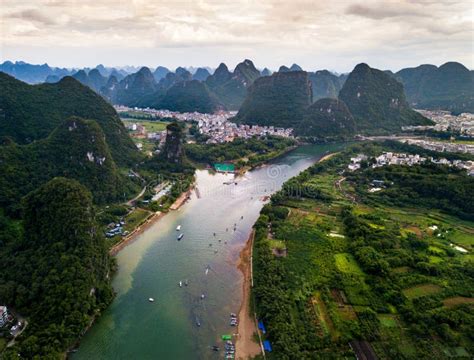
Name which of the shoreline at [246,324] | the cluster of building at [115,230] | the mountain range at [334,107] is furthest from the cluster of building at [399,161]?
the cluster of building at [115,230]

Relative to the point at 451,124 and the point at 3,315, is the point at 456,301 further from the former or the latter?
the point at 451,124

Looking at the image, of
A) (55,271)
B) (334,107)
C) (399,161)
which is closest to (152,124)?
(334,107)

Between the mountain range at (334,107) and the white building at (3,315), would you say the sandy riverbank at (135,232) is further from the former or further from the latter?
the mountain range at (334,107)

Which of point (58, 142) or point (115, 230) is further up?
point (58, 142)

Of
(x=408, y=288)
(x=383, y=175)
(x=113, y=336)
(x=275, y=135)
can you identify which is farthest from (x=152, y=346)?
(x=275, y=135)

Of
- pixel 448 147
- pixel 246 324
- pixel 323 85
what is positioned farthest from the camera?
pixel 323 85

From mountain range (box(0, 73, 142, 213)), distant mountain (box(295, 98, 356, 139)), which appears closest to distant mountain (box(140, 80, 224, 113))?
distant mountain (box(295, 98, 356, 139))
